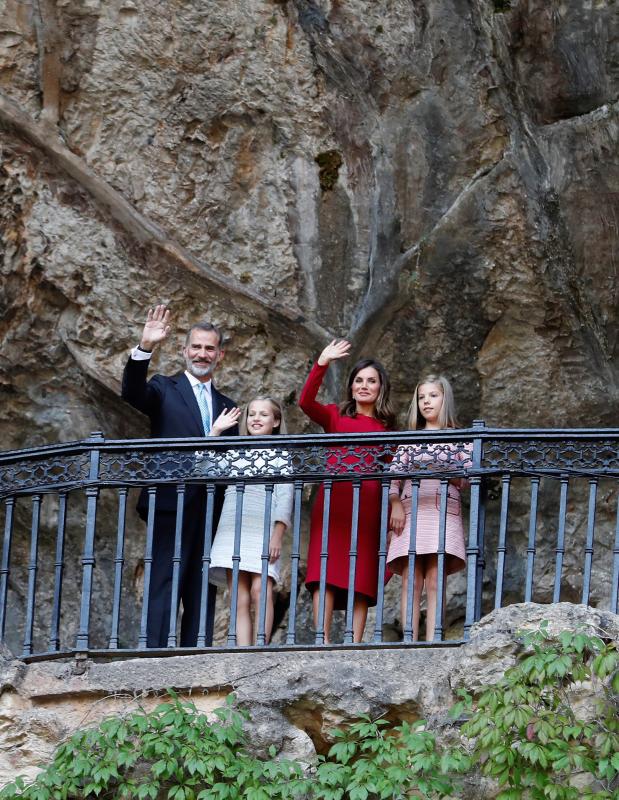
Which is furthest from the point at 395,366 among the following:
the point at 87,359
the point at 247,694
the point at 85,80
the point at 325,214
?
the point at 247,694

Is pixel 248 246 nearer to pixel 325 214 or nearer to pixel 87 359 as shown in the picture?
pixel 325 214

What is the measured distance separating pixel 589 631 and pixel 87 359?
4.23 meters

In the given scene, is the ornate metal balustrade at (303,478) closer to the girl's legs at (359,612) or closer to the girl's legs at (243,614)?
the girl's legs at (243,614)

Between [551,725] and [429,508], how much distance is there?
1.63 meters

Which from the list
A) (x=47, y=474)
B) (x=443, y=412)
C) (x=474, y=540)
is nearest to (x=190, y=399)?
(x=47, y=474)

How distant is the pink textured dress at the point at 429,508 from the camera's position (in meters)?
7.86

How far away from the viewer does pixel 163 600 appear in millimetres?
8242

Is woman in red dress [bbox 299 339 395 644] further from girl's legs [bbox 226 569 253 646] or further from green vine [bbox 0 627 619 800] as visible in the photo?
green vine [bbox 0 627 619 800]

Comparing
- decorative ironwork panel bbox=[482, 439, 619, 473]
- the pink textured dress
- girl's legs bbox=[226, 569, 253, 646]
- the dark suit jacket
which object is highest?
the dark suit jacket

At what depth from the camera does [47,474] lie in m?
8.13

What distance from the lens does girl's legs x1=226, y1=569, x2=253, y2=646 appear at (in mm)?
8195

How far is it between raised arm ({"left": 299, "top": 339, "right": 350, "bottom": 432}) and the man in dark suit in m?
0.37

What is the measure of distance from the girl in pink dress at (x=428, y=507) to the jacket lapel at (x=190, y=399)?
109 cm

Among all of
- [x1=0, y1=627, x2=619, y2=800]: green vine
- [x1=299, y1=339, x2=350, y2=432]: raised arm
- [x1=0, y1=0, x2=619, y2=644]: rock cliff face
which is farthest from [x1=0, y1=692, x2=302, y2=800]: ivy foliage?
[x1=0, y1=0, x2=619, y2=644]: rock cliff face
